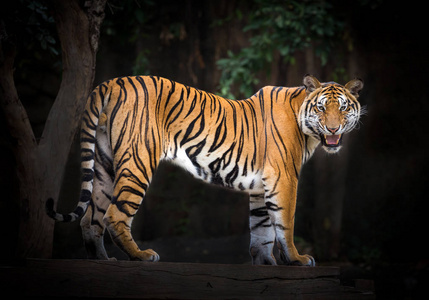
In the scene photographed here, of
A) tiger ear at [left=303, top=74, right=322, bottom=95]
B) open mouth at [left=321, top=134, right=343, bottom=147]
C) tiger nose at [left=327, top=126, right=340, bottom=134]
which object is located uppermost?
tiger ear at [left=303, top=74, right=322, bottom=95]

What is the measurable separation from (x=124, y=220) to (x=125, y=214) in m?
0.04

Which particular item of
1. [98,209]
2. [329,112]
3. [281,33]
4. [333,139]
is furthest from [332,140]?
[281,33]

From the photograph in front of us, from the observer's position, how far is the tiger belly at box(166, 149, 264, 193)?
13.5 ft

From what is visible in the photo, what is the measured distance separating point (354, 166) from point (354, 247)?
1.42m

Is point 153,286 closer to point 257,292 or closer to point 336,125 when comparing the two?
point 257,292

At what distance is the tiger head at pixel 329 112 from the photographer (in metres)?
4.10

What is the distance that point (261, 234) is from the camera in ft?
14.7

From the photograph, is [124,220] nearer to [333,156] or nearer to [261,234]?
[261,234]

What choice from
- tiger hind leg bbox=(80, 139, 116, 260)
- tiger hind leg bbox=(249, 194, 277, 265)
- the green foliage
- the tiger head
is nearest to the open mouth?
the tiger head

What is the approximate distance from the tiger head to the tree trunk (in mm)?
1884

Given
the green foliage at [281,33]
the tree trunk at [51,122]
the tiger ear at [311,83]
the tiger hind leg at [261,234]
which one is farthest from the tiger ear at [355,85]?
the green foliage at [281,33]

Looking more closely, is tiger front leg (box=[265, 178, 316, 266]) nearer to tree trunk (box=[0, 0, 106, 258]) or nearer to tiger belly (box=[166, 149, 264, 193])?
tiger belly (box=[166, 149, 264, 193])

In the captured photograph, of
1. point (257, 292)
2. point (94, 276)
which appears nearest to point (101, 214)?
point (94, 276)

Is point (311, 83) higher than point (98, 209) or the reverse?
higher
